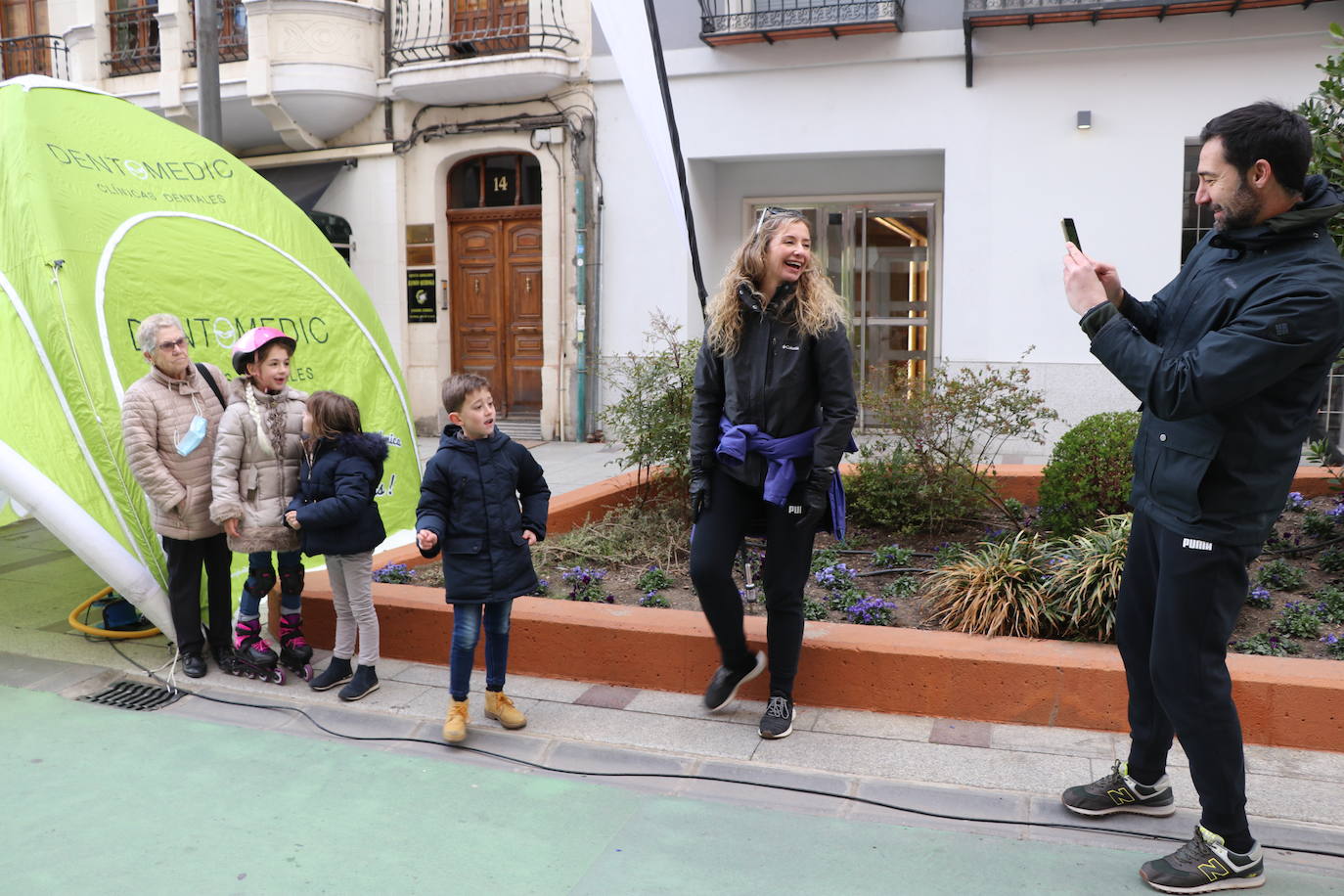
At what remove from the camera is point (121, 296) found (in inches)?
221

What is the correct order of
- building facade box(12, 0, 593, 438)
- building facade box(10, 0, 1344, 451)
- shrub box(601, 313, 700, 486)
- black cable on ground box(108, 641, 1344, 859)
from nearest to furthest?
black cable on ground box(108, 641, 1344, 859) → shrub box(601, 313, 700, 486) → building facade box(10, 0, 1344, 451) → building facade box(12, 0, 593, 438)

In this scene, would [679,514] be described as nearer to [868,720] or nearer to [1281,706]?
[868,720]

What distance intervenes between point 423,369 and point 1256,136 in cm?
1221

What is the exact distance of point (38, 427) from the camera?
5105 millimetres

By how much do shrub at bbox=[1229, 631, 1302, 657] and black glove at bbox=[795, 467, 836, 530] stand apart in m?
1.86

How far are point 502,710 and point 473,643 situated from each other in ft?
0.94

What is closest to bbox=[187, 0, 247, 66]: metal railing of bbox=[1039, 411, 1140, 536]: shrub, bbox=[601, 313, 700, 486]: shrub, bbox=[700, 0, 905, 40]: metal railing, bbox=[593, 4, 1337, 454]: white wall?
bbox=[593, 4, 1337, 454]: white wall

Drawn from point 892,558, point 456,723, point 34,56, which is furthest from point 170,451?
point 34,56

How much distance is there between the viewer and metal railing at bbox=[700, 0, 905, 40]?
36.6ft

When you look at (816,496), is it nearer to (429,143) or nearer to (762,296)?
(762,296)

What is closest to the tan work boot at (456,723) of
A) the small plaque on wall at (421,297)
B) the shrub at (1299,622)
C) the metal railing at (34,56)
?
the shrub at (1299,622)

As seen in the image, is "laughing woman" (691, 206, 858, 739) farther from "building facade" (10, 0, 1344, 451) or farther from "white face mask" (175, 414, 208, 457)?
"building facade" (10, 0, 1344, 451)

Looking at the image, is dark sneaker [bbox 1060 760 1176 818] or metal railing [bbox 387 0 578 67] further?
metal railing [bbox 387 0 578 67]

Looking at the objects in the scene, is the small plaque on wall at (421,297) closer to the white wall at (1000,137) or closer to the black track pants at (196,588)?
the white wall at (1000,137)
